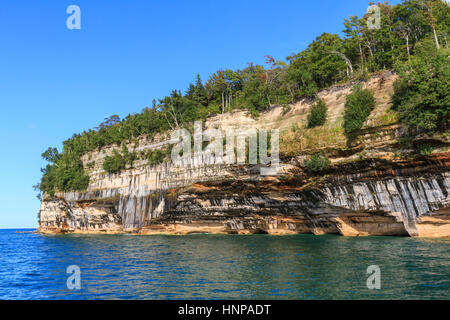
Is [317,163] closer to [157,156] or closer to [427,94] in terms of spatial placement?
[427,94]

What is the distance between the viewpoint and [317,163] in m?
32.3

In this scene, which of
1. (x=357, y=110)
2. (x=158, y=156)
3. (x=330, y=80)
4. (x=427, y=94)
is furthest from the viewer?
(x=158, y=156)

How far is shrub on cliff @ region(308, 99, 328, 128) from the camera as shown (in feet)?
116

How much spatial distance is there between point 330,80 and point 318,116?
1204cm

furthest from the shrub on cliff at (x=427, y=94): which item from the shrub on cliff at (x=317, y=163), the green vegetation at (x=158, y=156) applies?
the green vegetation at (x=158, y=156)

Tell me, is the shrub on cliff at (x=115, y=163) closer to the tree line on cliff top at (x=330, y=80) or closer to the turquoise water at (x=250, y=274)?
the tree line on cliff top at (x=330, y=80)

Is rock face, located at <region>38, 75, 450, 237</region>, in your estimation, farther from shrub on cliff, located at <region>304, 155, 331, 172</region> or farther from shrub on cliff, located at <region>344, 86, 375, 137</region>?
shrub on cliff, located at <region>344, 86, 375, 137</region>

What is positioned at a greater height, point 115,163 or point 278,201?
point 115,163

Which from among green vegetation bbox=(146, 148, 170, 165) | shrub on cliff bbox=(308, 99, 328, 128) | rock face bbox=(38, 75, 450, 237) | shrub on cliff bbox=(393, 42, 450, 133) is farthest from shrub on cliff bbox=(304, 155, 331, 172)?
green vegetation bbox=(146, 148, 170, 165)

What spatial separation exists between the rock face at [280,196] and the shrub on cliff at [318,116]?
1247 mm

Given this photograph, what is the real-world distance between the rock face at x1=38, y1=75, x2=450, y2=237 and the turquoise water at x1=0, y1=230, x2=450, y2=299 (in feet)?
16.3

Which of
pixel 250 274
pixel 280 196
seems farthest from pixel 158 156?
pixel 250 274
